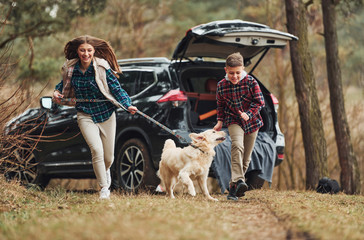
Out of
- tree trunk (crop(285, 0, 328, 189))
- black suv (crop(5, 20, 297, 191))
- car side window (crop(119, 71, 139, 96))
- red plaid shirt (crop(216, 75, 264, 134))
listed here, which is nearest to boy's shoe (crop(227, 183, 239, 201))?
black suv (crop(5, 20, 297, 191))

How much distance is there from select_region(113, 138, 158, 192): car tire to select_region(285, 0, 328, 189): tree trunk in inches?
161

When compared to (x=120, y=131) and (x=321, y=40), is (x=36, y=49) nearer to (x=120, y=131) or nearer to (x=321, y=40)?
(x=321, y=40)

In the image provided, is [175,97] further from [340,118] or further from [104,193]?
[340,118]

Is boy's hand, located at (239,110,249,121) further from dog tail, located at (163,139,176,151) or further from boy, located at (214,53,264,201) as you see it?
dog tail, located at (163,139,176,151)

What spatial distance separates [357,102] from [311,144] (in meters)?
9.14

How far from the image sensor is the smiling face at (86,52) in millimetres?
6598

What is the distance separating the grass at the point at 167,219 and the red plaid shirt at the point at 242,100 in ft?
3.38

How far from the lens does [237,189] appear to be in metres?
6.85

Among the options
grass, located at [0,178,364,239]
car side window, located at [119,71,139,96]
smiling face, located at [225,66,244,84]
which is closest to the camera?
grass, located at [0,178,364,239]

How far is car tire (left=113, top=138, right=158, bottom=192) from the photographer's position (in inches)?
308

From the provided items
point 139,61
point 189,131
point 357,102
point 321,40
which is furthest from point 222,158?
point 321,40

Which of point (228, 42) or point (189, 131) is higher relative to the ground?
point (228, 42)

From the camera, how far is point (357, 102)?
18953 millimetres

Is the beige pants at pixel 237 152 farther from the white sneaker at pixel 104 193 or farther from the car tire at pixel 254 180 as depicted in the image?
the white sneaker at pixel 104 193
